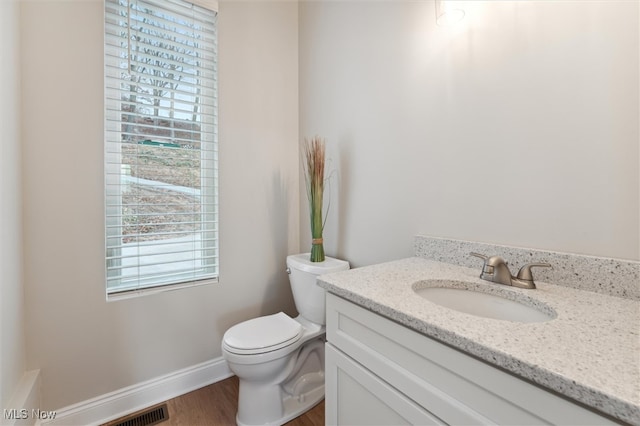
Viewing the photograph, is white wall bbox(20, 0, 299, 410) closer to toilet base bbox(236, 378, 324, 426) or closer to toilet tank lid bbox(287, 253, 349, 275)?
toilet tank lid bbox(287, 253, 349, 275)

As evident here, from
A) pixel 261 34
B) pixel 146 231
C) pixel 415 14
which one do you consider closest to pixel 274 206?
pixel 146 231

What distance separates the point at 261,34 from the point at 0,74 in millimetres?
1335

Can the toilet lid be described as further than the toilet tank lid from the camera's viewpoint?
No

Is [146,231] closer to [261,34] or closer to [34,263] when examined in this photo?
[34,263]

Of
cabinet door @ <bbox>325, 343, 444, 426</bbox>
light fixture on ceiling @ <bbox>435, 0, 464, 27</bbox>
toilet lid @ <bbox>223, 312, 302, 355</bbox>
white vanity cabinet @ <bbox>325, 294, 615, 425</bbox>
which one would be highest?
light fixture on ceiling @ <bbox>435, 0, 464, 27</bbox>

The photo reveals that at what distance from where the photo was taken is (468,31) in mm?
1112

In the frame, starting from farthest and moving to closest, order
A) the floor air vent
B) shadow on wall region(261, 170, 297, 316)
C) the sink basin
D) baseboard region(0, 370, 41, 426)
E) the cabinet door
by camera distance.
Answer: shadow on wall region(261, 170, 297, 316)
the floor air vent
baseboard region(0, 370, 41, 426)
the sink basin
the cabinet door

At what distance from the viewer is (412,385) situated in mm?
685

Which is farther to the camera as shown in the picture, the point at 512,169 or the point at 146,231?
the point at 146,231

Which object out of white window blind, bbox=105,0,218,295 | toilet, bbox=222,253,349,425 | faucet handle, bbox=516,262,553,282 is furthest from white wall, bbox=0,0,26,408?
faucet handle, bbox=516,262,553,282

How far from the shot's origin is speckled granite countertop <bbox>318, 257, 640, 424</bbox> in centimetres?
43

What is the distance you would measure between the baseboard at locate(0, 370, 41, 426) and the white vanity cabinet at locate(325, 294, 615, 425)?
3.81 feet

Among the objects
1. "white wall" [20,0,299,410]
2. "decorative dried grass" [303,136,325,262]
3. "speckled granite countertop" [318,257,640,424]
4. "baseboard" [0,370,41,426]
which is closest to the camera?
"speckled granite countertop" [318,257,640,424]

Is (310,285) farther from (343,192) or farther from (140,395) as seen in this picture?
(140,395)
